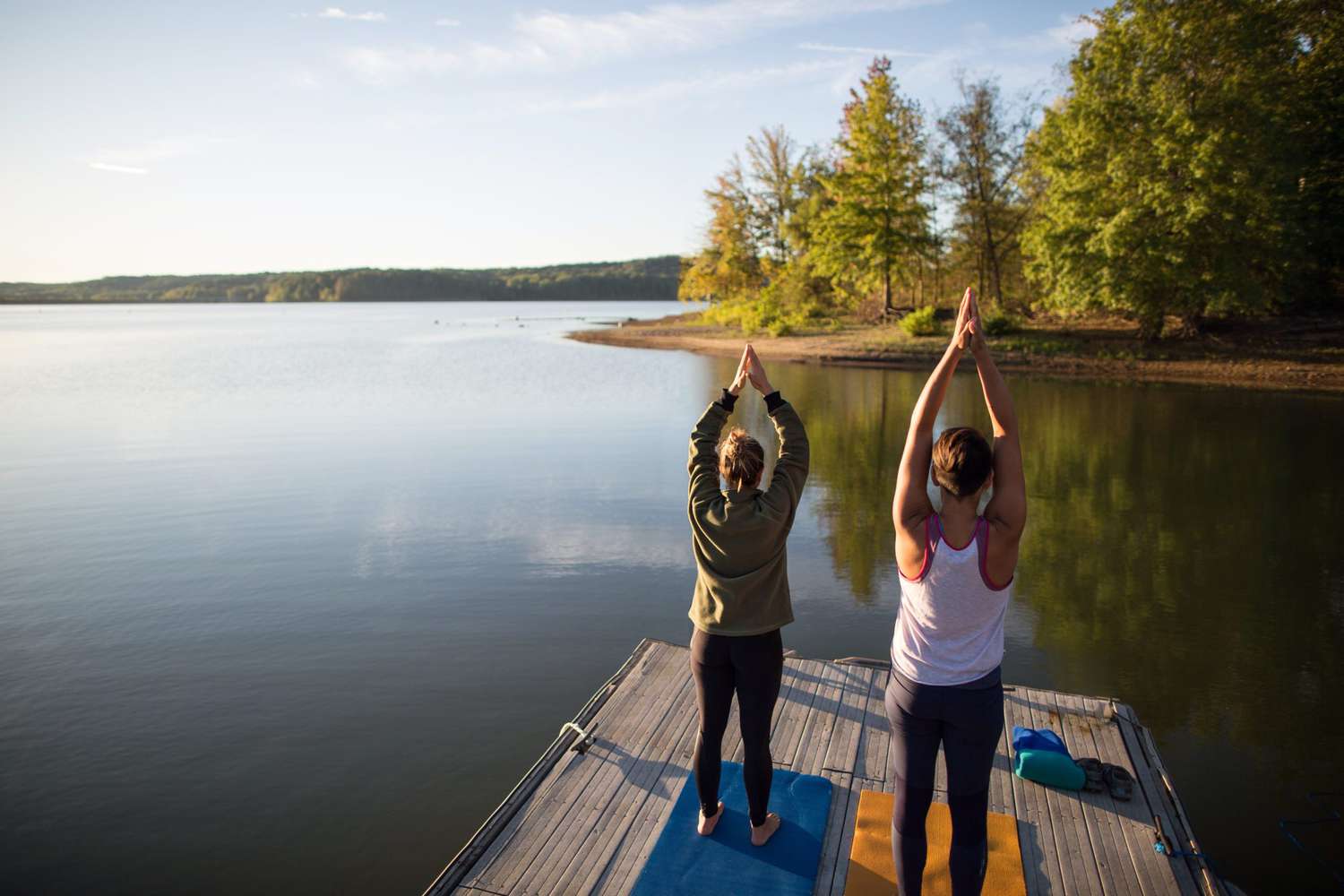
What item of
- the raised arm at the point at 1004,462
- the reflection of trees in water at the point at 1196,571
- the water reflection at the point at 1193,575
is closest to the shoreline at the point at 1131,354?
the water reflection at the point at 1193,575

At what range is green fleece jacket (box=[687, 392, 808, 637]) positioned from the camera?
3.40 m

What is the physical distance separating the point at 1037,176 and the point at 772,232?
14.1m

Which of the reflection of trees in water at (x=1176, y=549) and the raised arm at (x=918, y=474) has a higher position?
the raised arm at (x=918, y=474)

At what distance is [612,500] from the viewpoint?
11961mm

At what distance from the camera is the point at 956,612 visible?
290 cm

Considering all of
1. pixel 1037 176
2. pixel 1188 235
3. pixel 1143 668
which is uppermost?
pixel 1037 176

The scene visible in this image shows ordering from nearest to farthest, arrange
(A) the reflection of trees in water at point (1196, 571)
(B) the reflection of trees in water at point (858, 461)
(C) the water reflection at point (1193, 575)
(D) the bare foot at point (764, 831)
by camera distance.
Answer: (D) the bare foot at point (764, 831) < (C) the water reflection at point (1193, 575) < (A) the reflection of trees in water at point (1196, 571) < (B) the reflection of trees in water at point (858, 461)

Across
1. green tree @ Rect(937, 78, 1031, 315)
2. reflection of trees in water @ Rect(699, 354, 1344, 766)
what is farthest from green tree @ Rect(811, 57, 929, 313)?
reflection of trees in water @ Rect(699, 354, 1344, 766)

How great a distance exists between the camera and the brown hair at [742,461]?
11.3 feet

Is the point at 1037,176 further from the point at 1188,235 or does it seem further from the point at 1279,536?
the point at 1279,536

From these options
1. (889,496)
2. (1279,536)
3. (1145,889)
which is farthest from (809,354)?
(1145,889)

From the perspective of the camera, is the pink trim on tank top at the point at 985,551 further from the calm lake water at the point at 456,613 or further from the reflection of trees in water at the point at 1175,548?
the reflection of trees in water at the point at 1175,548

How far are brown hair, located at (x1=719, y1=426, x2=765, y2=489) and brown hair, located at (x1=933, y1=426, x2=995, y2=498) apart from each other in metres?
0.77

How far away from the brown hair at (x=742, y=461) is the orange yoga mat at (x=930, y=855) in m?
1.76
